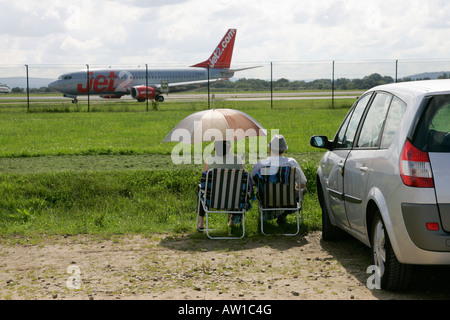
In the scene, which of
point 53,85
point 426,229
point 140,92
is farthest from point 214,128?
point 53,85

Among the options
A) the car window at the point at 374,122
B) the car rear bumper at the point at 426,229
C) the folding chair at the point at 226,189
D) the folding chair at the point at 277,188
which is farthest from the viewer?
the folding chair at the point at 277,188

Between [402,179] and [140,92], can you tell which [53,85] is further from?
[402,179]

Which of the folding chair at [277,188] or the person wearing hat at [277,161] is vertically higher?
the person wearing hat at [277,161]

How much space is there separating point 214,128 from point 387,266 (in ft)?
12.6

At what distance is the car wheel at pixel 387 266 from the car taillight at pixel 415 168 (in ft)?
1.97

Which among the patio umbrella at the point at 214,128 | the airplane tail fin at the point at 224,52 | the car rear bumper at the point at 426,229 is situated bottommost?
the car rear bumper at the point at 426,229

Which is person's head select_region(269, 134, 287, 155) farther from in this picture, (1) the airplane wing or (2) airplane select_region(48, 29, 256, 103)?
(1) the airplane wing

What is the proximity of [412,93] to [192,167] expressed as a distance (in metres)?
7.33

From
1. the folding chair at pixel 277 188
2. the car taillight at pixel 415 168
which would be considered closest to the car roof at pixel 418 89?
the car taillight at pixel 415 168

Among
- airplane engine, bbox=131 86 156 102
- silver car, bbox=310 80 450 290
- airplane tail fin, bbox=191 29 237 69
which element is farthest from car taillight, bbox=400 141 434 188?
airplane tail fin, bbox=191 29 237 69

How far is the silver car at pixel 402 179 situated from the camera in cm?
502

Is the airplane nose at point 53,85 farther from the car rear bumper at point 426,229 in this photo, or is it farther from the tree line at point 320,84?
the car rear bumper at point 426,229

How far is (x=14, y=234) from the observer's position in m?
8.86
